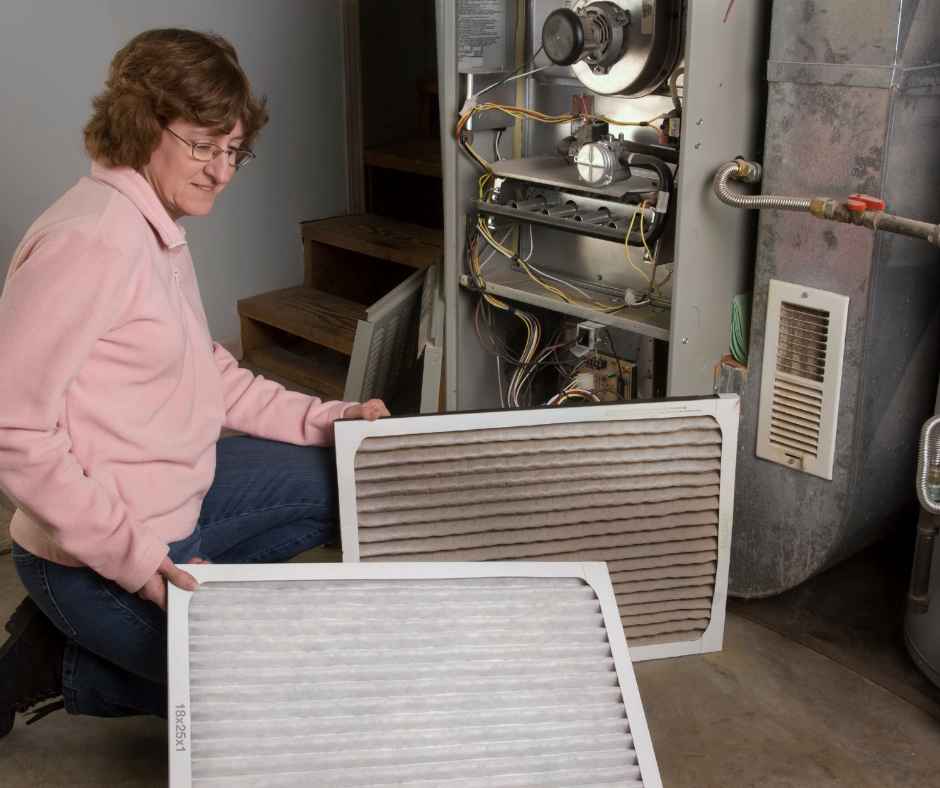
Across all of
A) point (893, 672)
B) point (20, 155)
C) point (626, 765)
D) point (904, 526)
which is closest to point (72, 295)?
point (626, 765)

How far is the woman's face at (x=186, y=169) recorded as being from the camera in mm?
1458

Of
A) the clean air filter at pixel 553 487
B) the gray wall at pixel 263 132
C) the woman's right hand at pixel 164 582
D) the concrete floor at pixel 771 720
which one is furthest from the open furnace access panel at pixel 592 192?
the gray wall at pixel 263 132

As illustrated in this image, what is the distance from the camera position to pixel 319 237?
3.61 meters

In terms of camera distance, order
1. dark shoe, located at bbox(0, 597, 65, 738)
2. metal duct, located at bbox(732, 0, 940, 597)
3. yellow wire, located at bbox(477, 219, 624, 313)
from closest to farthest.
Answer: dark shoe, located at bbox(0, 597, 65, 738) < metal duct, located at bbox(732, 0, 940, 597) < yellow wire, located at bbox(477, 219, 624, 313)

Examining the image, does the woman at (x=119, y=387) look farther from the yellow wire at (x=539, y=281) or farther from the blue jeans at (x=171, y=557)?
the yellow wire at (x=539, y=281)

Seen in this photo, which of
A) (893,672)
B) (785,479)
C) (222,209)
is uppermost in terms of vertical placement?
(222,209)

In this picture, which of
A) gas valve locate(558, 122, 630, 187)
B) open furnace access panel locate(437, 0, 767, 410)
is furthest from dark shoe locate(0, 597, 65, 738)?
gas valve locate(558, 122, 630, 187)

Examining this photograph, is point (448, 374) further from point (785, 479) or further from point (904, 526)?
point (904, 526)

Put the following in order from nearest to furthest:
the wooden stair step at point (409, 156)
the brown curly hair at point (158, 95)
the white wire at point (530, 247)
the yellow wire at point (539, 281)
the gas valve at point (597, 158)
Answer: the brown curly hair at point (158, 95), the gas valve at point (597, 158), the yellow wire at point (539, 281), the white wire at point (530, 247), the wooden stair step at point (409, 156)

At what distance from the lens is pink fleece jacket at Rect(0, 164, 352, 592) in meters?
1.32

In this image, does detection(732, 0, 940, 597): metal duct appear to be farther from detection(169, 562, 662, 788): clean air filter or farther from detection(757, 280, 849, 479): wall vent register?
detection(169, 562, 662, 788): clean air filter

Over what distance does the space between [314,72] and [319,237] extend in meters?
0.53

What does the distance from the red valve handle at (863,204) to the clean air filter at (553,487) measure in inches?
14.3

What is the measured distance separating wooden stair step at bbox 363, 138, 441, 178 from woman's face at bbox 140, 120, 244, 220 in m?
1.88
